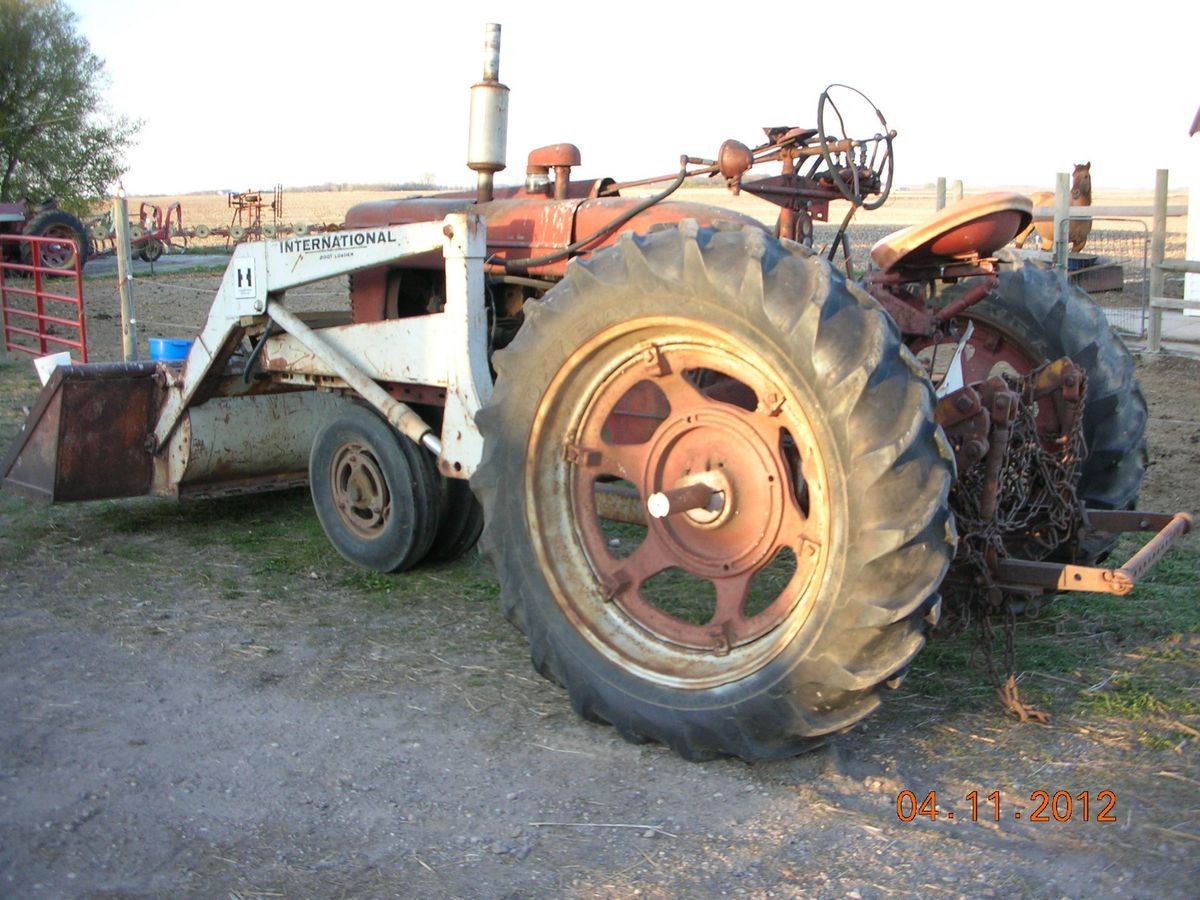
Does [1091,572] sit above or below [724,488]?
below

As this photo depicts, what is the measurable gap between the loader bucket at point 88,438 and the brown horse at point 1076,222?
36.0 ft

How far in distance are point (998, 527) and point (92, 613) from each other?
3.46 meters

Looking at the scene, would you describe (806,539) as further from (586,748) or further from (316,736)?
(316,736)

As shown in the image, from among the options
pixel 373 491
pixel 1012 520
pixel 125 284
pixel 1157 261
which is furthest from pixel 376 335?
pixel 1157 261

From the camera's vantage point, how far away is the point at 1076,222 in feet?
50.6

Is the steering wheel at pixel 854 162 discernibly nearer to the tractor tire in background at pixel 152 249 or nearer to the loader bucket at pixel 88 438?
the loader bucket at pixel 88 438

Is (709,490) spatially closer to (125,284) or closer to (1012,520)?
(1012,520)

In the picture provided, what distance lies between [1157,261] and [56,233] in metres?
18.1

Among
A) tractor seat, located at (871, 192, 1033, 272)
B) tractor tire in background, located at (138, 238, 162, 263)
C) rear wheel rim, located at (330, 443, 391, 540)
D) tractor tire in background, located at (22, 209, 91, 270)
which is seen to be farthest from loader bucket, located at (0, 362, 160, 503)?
tractor tire in background, located at (138, 238, 162, 263)

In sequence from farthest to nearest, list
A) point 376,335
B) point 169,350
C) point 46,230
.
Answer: point 46,230, point 169,350, point 376,335

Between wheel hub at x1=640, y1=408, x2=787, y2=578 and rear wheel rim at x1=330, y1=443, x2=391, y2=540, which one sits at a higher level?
wheel hub at x1=640, y1=408, x2=787, y2=578

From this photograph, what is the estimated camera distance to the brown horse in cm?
1460
